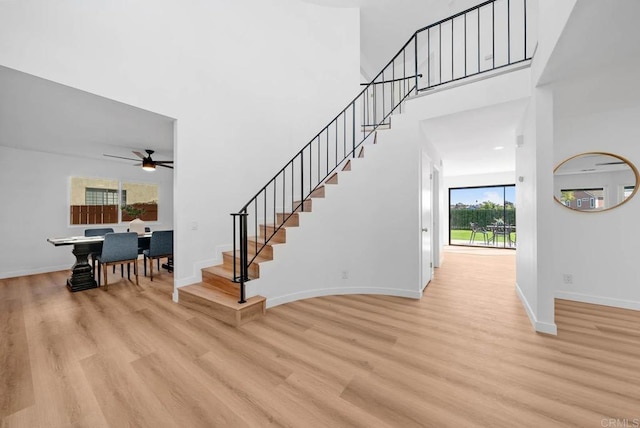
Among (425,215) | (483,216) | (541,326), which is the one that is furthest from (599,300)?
(483,216)

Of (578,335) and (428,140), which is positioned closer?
(578,335)

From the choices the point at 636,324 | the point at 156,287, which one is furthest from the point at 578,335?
the point at 156,287

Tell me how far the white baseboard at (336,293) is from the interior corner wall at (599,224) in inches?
83.2

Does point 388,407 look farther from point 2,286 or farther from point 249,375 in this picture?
point 2,286

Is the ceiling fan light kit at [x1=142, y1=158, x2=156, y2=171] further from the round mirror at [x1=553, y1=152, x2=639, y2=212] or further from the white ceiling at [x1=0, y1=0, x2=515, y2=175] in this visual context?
the round mirror at [x1=553, y1=152, x2=639, y2=212]

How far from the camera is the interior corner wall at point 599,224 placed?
9.65 ft

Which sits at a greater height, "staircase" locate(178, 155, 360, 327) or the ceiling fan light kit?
the ceiling fan light kit

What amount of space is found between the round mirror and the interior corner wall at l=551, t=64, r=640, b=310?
75mm

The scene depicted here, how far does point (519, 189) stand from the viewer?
11.5ft

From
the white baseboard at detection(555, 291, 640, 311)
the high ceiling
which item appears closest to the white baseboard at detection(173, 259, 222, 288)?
the white baseboard at detection(555, 291, 640, 311)

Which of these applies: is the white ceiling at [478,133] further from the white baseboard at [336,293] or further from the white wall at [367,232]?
the white baseboard at [336,293]

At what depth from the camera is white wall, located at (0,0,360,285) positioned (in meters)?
2.39

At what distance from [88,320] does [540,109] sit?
18.3ft

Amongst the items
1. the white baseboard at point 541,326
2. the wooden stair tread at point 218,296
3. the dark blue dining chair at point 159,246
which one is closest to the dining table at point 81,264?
the dark blue dining chair at point 159,246
